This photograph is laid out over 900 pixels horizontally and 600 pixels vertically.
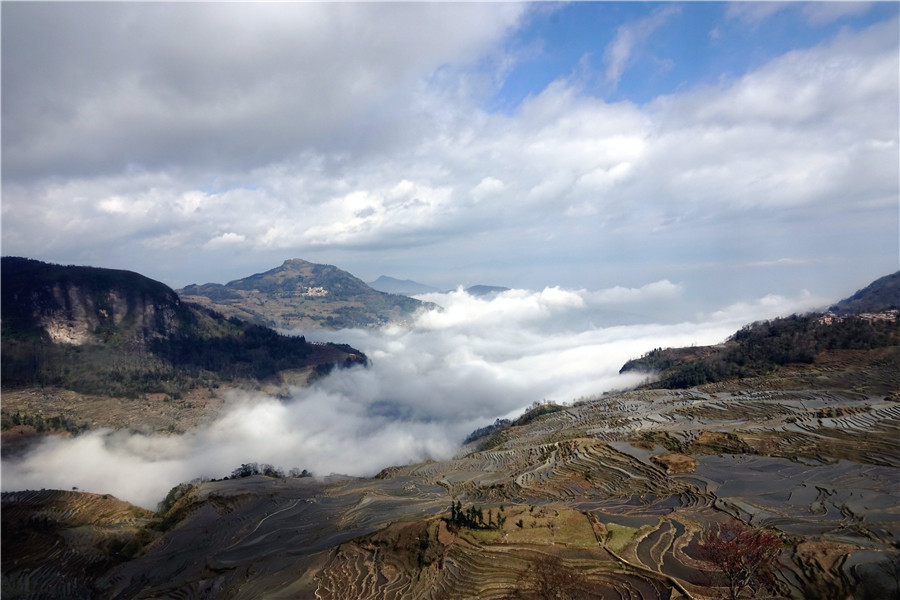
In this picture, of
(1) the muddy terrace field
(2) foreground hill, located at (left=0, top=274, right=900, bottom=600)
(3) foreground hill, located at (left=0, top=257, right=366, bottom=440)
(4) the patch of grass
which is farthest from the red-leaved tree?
(3) foreground hill, located at (left=0, top=257, right=366, bottom=440)

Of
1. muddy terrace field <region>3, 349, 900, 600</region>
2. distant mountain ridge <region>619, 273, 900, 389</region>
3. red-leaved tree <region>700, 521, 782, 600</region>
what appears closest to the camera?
red-leaved tree <region>700, 521, 782, 600</region>

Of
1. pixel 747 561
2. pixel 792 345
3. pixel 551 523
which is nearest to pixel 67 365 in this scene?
pixel 551 523

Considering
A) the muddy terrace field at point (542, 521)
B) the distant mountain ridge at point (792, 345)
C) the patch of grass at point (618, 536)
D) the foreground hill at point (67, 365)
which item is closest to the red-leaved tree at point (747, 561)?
the muddy terrace field at point (542, 521)

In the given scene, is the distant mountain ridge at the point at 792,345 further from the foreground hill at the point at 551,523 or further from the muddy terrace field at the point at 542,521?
the muddy terrace field at the point at 542,521

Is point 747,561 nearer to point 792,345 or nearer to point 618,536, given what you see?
point 618,536

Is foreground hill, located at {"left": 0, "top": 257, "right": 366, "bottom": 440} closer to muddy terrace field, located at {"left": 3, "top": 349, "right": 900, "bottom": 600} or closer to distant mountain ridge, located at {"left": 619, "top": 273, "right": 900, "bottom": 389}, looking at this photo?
muddy terrace field, located at {"left": 3, "top": 349, "right": 900, "bottom": 600}

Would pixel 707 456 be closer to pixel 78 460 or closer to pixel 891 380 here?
pixel 891 380
